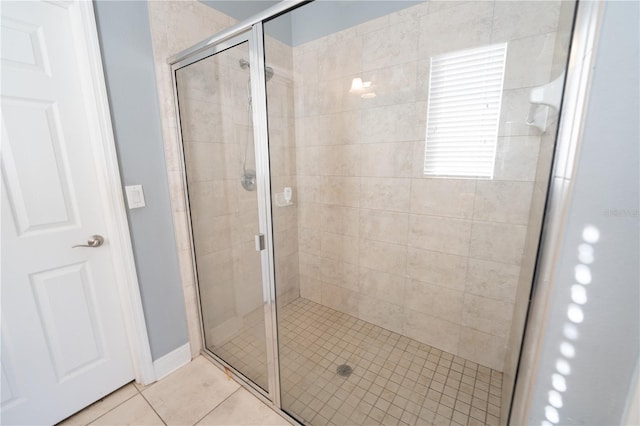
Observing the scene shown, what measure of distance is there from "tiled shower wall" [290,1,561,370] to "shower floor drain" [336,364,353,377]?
51cm

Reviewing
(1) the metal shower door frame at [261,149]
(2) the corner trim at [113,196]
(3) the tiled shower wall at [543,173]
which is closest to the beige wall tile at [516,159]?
(3) the tiled shower wall at [543,173]

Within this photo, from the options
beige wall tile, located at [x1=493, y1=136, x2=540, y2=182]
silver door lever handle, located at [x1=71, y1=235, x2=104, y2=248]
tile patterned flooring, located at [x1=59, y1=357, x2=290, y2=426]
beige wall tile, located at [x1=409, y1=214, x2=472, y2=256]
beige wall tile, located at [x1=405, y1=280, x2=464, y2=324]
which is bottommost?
tile patterned flooring, located at [x1=59, y1=357, x2=290, y2=426]

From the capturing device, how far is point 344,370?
5.41 ft

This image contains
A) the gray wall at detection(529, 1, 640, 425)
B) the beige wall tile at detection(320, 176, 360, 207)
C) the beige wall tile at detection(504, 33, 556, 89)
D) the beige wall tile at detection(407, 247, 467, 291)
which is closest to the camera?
the gray wall at detection(529, 1, 640, 425)

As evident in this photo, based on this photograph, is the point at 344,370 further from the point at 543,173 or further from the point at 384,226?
the point at 543,173

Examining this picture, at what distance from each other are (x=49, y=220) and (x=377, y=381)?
6.50 feet

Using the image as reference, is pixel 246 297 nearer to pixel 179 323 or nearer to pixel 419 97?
pixel 179 323

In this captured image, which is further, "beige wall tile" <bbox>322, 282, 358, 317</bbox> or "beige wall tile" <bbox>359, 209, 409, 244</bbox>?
"beige wall tile" <bbox>322, 282, 358, 317</bbox>

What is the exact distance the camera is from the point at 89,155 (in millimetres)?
1276

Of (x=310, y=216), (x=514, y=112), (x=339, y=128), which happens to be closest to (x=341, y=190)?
(x=310, y=216)

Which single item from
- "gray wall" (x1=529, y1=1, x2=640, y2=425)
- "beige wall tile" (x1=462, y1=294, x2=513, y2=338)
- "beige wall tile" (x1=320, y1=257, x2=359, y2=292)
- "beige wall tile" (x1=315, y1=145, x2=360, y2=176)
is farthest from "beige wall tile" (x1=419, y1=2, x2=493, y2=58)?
"beige wall tile" (x1=320, y1=257, x2=359, y2=292)

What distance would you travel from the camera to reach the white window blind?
1.39 m

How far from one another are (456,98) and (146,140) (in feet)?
6.01

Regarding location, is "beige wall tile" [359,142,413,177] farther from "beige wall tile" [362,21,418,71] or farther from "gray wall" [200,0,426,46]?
"gray wall" [200,0,426,46]
